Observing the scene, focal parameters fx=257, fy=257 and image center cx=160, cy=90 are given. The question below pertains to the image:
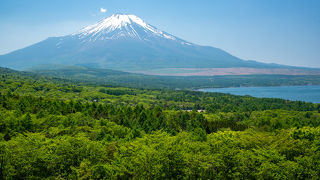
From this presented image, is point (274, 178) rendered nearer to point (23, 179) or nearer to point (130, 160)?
point (130, 160)

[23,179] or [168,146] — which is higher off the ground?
[168,146]

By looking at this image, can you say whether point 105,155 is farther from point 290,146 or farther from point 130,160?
point 290,146

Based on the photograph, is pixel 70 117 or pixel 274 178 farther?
pixel 70 117

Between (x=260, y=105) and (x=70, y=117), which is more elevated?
(x=70, y=117)

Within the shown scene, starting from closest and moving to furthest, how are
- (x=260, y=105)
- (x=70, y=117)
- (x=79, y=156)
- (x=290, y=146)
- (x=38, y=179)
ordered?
(x=38, y=179) < (x=79, y=156) < (x=290, y=146) < (x=70, y=117) < (x=260, y=105)

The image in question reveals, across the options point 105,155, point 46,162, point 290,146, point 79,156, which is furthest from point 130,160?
point 290,146

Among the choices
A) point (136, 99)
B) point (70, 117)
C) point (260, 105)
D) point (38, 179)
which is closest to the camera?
point (38, 179)

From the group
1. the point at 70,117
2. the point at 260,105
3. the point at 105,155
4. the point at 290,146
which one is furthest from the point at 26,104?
the point at 260,105

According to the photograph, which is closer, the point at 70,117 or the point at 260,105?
the point at 70,117

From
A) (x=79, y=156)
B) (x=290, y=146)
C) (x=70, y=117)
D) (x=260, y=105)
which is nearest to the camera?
(x=79, y=156)
